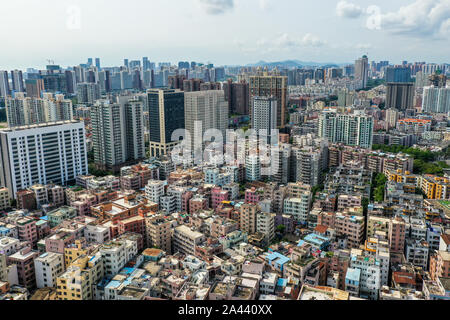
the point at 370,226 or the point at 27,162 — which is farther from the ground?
the point at 27,162

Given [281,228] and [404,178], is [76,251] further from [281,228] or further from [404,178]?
[404,178]

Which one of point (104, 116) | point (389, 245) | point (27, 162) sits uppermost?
point (104, 116)

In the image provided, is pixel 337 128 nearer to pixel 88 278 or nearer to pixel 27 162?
pixel 27 162

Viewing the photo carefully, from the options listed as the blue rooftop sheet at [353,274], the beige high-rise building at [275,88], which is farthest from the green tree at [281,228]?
the beige high-rise building at [275,88]

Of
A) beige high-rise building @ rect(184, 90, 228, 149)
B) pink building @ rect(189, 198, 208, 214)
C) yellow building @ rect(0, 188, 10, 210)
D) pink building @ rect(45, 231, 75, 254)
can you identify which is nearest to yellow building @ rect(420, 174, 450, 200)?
pink building @ rect(189, 198, 208, 214)

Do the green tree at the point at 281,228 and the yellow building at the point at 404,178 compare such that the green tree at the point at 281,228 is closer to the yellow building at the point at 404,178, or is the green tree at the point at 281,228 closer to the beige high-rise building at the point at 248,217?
the beige high-rise building at the point at 248,217
